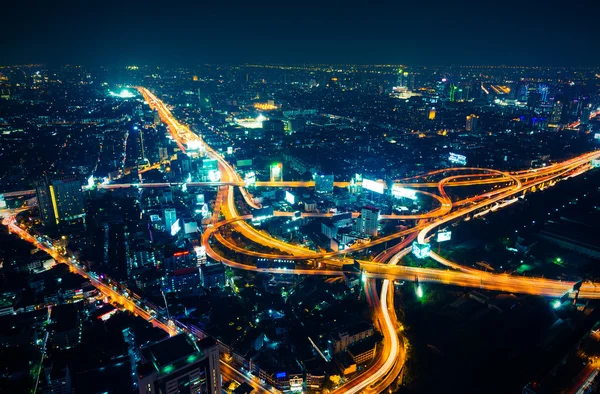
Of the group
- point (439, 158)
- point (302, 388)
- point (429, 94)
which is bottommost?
point (302, 388)

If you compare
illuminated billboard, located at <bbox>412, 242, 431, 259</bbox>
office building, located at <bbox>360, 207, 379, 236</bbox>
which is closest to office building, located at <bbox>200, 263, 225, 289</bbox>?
office building, located at <bbox>360, 207, 379, 236</bbox>

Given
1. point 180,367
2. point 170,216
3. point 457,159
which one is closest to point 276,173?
point 170,216

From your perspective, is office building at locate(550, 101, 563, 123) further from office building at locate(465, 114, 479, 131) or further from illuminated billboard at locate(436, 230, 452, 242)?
illuminated billboard at locate(436, 230, 452, 242)

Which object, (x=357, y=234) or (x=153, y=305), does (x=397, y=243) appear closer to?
(x=357, y=234)

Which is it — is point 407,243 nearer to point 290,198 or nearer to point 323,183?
point 290,198

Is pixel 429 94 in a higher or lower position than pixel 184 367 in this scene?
higher

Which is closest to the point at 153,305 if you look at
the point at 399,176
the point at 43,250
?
the point at 43,250
